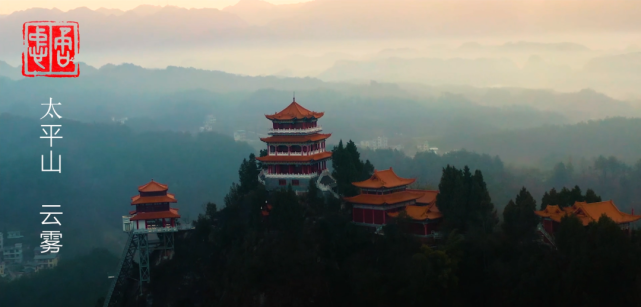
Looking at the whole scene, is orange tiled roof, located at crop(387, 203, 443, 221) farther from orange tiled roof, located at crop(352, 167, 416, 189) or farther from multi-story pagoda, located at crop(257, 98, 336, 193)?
multi-story pagoda, located at crop(257, 98, 336, 193)

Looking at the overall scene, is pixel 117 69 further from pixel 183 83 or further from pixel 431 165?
pixel 431 165

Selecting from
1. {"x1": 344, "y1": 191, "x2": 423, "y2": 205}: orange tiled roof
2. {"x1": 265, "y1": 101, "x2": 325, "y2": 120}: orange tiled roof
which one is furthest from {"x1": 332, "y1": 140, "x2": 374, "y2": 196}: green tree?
{"x1": 265, "y1": 101, "x2": 325, "y2": 120}: orange tiled roof

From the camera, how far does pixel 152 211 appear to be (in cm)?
3375

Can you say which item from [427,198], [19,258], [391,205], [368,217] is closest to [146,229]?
[368,217]

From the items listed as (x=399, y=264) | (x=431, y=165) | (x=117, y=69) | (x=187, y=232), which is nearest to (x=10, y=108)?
(x=117, y=69)

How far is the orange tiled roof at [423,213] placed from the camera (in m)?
29.1

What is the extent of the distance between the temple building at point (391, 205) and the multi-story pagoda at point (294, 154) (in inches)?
107

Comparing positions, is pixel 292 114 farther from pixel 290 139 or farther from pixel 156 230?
pixel 156 230

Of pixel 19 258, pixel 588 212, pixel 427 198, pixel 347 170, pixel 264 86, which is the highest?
pixel 264 86

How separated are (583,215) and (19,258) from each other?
57.0 meters

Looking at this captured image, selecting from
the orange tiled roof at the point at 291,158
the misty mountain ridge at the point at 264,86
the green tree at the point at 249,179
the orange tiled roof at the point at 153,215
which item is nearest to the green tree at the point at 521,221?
the orange tiled roof at the point at 291,158

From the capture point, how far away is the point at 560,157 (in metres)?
80.2

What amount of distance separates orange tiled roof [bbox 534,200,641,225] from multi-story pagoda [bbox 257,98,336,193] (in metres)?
9.80

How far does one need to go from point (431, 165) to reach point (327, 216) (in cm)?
4753
